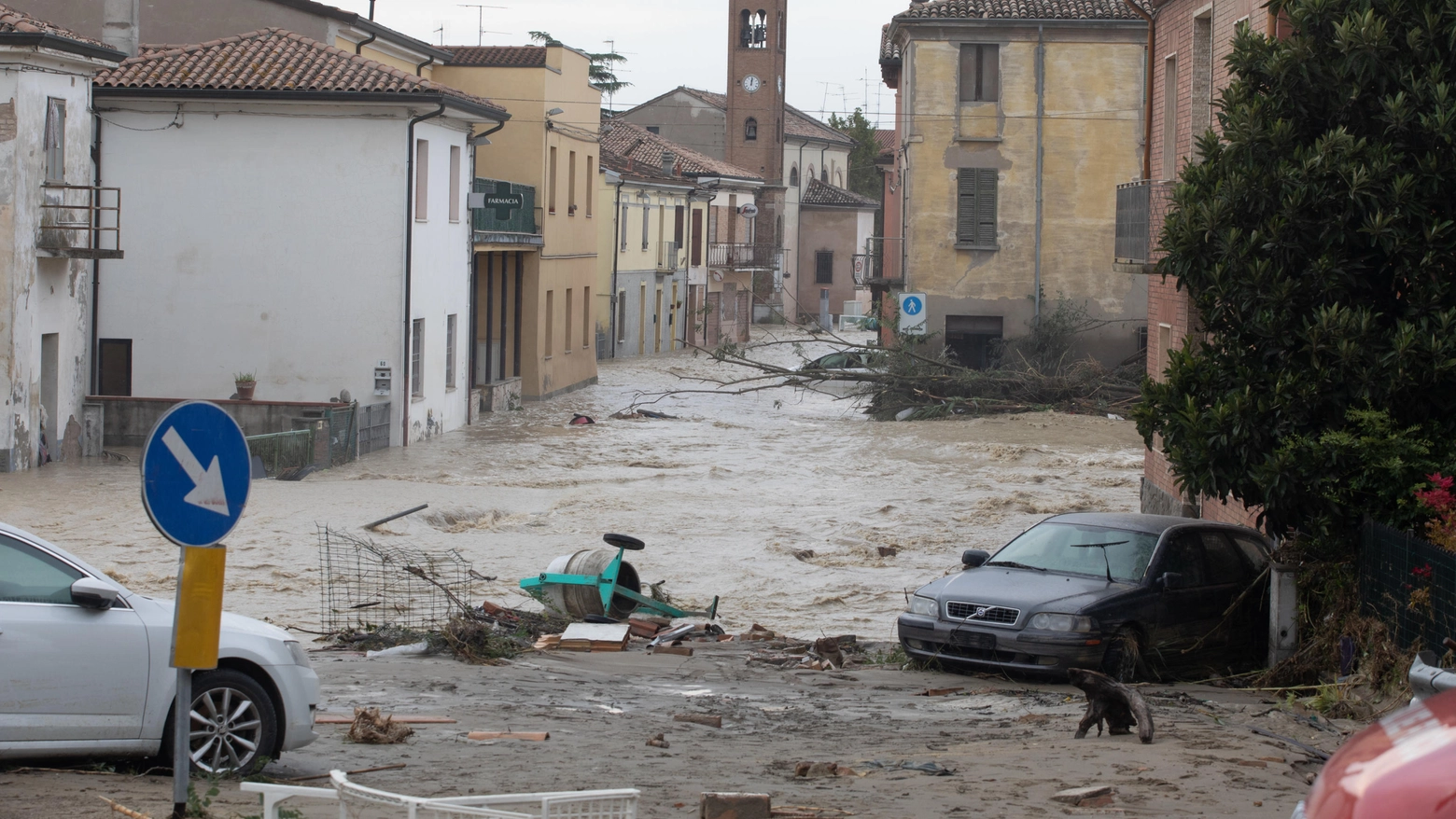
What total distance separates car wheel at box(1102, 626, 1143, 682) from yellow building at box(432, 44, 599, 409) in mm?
27244

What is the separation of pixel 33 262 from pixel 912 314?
69.1ft

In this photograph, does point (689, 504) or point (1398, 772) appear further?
point (689, 504)

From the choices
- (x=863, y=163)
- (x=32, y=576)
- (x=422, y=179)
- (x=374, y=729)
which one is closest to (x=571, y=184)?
(x=422, y=179)

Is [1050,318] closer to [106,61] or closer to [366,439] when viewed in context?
[366,439]

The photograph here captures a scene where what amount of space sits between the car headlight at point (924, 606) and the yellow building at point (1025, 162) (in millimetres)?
27238

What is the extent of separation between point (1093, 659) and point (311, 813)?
636 cm

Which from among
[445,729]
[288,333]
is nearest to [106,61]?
[288,333]

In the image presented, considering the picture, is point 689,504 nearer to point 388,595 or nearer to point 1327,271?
point 388,595

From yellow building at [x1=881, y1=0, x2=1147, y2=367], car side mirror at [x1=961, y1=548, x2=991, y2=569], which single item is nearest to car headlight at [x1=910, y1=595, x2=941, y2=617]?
car side mirror at [x1=961, y1=548, x2=991, y2=569]

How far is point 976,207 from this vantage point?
3838 centimetres

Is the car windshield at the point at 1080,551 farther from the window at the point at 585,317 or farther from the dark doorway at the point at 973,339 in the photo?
the window at the point at 585,317

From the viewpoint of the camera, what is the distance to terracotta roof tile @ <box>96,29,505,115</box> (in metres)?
28.5

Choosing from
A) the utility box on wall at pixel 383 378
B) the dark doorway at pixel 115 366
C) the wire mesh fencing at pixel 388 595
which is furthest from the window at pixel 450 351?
the wire mesh fencing at pixel 388 595

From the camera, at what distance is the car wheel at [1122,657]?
36.2 feet
